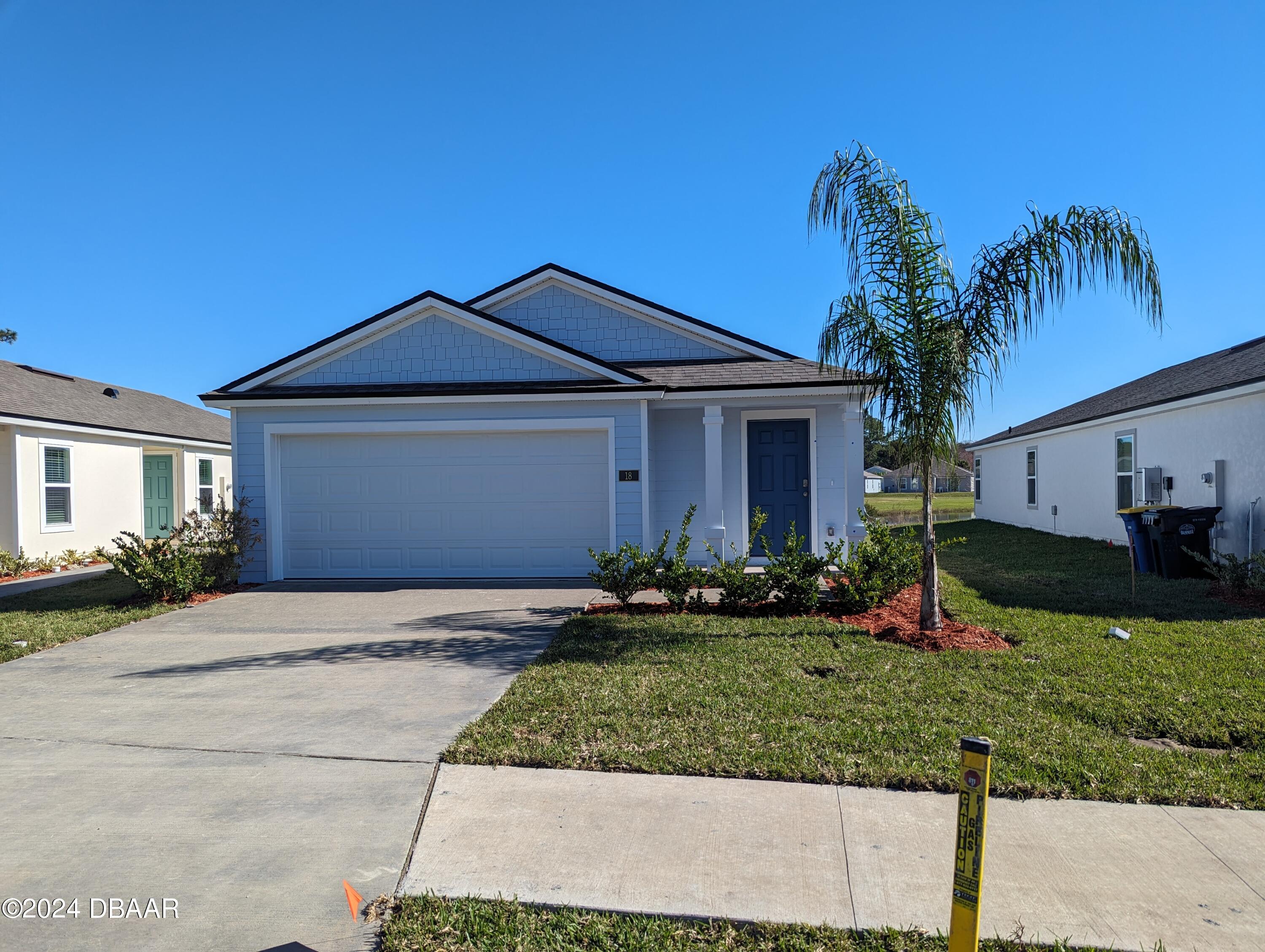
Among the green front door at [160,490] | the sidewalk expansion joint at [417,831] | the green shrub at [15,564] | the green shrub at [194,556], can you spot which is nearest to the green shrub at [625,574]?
the sidewalk expansion joint at [417,831]

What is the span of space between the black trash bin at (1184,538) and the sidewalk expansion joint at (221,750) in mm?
12174

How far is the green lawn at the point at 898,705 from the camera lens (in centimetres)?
436

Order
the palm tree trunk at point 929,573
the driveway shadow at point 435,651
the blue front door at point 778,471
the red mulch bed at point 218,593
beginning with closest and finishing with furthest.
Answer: the driveway shadow at point 435,651, the palm tree trunk at point 929,573, the red mulch bed at point 218,593, the blue front door at point 778,471

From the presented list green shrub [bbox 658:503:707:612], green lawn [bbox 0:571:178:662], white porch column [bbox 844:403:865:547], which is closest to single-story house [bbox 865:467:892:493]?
white porch column [bbox 844:403:865:547]

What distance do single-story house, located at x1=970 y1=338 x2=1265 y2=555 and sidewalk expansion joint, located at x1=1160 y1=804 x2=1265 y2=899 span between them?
9.96 metres

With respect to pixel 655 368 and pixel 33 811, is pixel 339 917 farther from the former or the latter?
pixel 655 368

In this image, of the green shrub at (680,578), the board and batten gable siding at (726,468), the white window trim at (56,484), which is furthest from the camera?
the white window trim at (56,484)

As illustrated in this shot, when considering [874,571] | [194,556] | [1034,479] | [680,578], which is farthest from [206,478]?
[1034,479]

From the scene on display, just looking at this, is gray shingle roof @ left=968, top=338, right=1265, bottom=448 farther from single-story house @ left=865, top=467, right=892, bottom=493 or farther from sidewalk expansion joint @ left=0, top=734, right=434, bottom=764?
single-story house @ left=865, top=467, right=892, bottom=493

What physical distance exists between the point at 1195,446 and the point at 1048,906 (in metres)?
13.5

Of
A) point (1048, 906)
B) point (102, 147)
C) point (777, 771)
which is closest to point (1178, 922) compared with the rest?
point (1048, 906)

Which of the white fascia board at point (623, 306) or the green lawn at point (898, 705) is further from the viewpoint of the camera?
the white fascia board at point (623, 306)

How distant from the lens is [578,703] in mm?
5574

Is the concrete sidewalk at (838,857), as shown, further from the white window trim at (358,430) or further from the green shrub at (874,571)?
the white window trim at (358,430)
